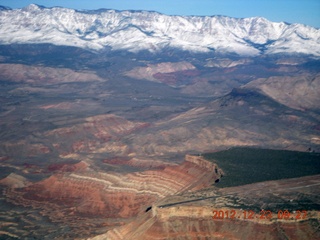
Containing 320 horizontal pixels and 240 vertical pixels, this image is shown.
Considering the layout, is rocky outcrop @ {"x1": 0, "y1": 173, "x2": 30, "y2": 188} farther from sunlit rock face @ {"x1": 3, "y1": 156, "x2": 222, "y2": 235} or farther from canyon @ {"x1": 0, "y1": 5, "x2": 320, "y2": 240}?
sunlit rock face @ {"x1": 3, "y1": 156, "x2": 222, "y2": 235}

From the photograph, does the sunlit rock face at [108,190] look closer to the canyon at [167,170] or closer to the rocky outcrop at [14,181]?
the canyon at [167,170]

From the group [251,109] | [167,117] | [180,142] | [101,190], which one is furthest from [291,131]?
[101,190]
